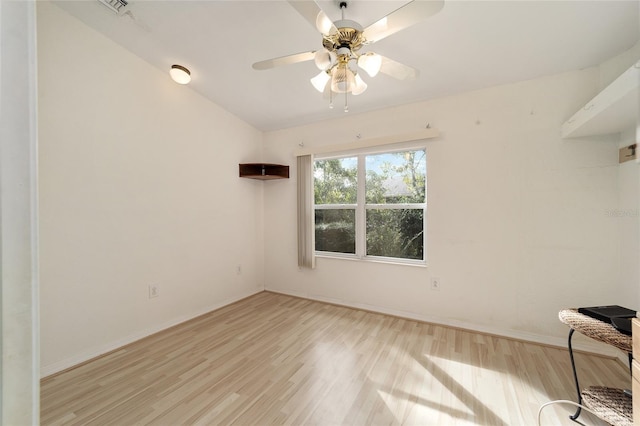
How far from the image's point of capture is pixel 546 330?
A: 2311mm

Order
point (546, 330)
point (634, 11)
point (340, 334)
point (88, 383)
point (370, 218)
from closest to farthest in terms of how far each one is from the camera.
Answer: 1. point (634, 11)
2. point (88, 383)
3. point (546, 330)
4. point (340, 334)
5. point (370, 218)

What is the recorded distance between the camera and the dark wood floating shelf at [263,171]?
3.46m

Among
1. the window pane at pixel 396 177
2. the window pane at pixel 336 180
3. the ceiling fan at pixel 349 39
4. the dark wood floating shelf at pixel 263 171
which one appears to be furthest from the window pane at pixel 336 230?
the ceiling fan at pixel 349 39

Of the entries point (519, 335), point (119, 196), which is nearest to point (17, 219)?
point (119, 196)

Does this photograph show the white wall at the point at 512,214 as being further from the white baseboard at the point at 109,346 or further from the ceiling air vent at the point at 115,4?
the ceiling air vent at the point at 115,4

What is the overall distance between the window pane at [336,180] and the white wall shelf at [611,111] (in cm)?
203

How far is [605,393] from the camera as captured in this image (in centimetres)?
153

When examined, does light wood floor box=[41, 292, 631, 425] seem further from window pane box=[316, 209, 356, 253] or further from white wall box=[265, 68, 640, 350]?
window pane box=[316, 209, 356, 253]

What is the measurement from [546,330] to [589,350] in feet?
0.98

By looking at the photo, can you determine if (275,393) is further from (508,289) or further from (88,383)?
(508,289)

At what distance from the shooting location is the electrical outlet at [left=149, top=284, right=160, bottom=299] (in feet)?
8.52

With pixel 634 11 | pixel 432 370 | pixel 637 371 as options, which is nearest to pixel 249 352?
pixel 432 370

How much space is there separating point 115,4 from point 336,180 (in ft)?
8.55

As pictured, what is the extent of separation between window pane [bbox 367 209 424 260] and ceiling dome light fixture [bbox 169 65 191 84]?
8.12ft
